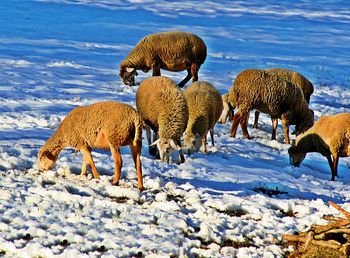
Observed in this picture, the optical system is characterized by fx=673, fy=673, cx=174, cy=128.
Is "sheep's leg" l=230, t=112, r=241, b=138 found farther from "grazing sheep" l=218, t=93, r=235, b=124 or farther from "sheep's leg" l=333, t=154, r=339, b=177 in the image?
"sheep's leg" l=333, t=154, r=339, b=177

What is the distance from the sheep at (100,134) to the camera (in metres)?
9.35

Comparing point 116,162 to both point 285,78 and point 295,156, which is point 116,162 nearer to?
point 295,156

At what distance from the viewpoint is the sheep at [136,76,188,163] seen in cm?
1195

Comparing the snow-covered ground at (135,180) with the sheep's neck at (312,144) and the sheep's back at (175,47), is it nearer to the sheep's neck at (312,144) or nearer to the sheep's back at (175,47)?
the sheep's neck at (312,144)

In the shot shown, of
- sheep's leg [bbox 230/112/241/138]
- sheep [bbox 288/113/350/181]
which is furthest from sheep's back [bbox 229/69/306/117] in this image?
sheep [bbox 288/113/350/181]

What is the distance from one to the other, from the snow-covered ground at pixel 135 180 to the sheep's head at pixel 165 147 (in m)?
0.34

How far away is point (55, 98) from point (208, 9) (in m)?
28.5

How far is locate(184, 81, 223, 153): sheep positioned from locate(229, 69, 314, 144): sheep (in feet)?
3.81

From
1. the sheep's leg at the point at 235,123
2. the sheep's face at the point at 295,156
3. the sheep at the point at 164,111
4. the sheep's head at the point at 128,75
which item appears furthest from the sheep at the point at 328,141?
the sheep's head at the point at 128,75

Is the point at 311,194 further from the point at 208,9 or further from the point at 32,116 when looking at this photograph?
the point at 208,9

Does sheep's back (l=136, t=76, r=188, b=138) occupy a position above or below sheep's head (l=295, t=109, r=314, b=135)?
above

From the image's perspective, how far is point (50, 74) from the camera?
20766 mm

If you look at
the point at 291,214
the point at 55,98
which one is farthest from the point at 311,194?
the point at 55,98

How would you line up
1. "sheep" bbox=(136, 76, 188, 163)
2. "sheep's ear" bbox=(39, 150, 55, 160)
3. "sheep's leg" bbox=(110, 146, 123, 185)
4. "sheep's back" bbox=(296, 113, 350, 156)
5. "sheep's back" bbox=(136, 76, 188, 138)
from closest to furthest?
"sheep's leg" bbox=(110, 146, 123, 185) → "sheep's ear" bbox=(39, 150, 55, 160) → "sheep" bbox=(136, 76, 188, 163) → "sheep's back" bbox=(136, 76, 188, 138) → "sheep's back" bbox=(296, 113, 350, 156)
